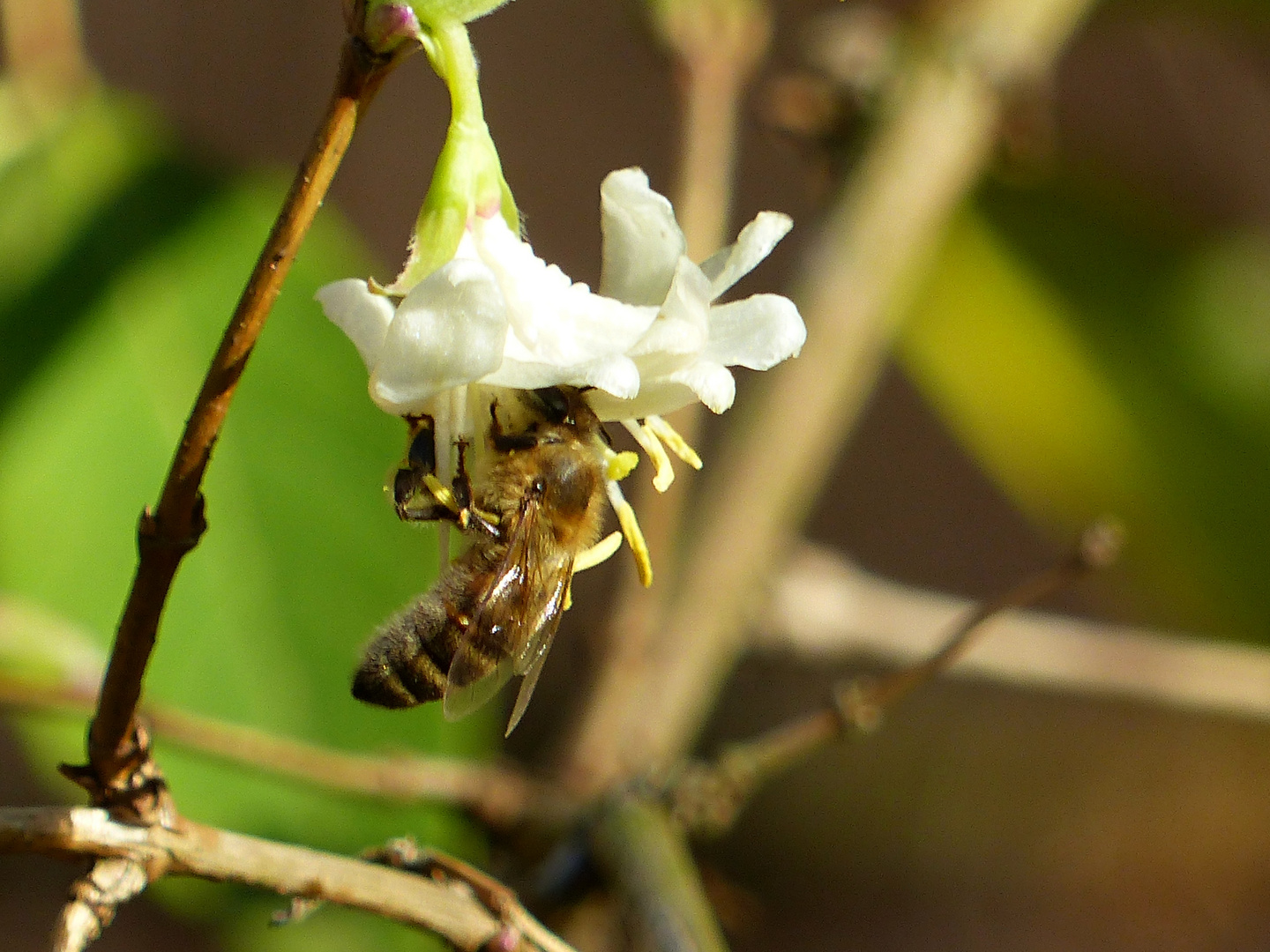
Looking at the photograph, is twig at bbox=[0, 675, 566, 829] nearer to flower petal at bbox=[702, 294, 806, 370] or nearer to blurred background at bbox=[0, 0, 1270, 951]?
blurred background at bbox=[0, 0, 1270, 951]

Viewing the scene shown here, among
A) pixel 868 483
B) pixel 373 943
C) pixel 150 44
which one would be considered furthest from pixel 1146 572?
pixel 150 44

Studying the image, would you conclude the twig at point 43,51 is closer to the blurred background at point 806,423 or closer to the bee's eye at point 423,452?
the blurred background at point 806,423

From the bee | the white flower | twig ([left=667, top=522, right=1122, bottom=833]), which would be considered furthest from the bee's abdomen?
twig ([left=667, top=522, right=1122, bottom=833])

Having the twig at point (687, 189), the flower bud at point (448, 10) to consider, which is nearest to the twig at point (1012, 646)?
the twig at point (687, 189)

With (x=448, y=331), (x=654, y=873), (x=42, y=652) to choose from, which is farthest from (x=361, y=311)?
(x=42, y=652)

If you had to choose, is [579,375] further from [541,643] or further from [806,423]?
[806,423]

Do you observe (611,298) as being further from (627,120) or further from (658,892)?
(627,120)
